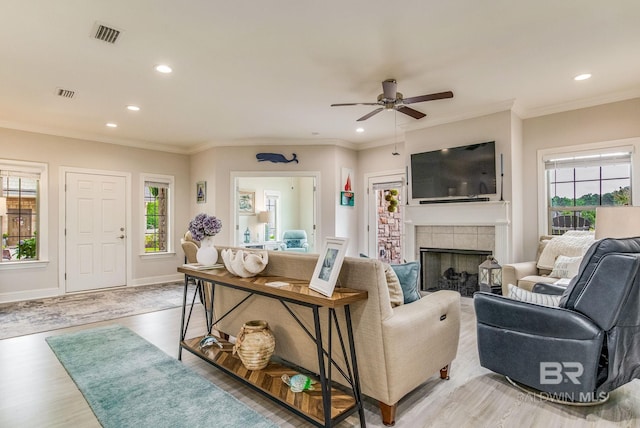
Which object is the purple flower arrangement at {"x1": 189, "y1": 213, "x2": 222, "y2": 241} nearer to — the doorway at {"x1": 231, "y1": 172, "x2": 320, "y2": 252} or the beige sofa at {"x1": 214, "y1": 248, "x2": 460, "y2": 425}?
the beige sofa at {"x1": 214, "y1": 248, "x2": 460, "y2": 425}

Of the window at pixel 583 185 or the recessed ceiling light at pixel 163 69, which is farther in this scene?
the window at pixel 583 185

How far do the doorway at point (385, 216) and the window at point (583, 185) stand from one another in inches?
81.3

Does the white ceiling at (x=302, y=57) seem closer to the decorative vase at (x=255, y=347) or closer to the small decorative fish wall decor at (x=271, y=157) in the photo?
the small decorative fish wall decor at (x=271, y=157)

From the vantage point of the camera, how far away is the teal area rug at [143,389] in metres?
2.00

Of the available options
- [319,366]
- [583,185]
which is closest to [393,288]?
[319,366]

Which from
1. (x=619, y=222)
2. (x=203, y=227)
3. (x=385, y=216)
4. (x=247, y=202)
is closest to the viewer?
(x=619, y=222)

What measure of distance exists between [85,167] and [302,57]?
456 cm

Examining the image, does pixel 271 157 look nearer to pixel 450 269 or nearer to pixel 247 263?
pixel 450 269

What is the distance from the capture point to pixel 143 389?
236cm

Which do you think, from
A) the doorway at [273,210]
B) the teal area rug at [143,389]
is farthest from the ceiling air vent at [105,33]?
the doorway at [273,210]

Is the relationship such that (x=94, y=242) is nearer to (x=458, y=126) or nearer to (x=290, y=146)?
(x=290, y=146)

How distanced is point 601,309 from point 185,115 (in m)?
4.84

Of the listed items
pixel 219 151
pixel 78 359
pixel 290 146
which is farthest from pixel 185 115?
pixel 78 359

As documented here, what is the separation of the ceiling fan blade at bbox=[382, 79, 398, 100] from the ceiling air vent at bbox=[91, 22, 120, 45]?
238cm
